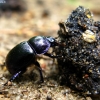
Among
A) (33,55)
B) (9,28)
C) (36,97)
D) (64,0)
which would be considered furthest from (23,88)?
(64,0)

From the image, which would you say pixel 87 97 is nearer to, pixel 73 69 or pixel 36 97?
pixel 73 69

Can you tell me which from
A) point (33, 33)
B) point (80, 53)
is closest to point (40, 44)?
point (80, 53)

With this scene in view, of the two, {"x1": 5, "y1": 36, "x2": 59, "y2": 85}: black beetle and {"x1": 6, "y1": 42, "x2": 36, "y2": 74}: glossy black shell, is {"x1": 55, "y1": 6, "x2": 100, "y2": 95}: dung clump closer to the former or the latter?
{"x1": 5, "y1": 36, "x2": 59, "y2": 85}: black beetle

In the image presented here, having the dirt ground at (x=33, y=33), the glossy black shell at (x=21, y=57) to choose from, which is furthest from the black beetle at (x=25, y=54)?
the dirt ground at (x=33, y=33)

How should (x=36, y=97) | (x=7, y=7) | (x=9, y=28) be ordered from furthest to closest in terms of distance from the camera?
(x=7, y=7), (x=9, y=28), (x=36, y=97)

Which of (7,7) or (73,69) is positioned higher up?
(7,7)

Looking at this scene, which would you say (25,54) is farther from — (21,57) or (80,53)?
(80,53)
